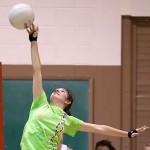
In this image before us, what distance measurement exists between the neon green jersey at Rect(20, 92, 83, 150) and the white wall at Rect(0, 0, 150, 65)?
151 cm

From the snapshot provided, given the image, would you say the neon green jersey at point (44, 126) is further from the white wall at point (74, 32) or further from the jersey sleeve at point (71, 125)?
the white wall at point (74, 32)

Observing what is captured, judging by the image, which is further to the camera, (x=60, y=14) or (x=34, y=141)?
(x=60, y=14)

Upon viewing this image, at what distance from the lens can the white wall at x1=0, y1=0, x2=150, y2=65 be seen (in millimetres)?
5820

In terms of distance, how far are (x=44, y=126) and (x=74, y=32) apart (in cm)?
181

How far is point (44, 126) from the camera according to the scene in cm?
425

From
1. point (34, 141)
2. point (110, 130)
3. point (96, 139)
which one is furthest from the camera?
point (96, 139)

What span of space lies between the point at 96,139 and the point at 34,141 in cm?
163

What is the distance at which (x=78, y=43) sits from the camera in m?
5.84

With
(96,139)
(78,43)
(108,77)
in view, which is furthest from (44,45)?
(96,139)

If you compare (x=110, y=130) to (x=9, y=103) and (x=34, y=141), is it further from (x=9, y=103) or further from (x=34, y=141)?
(x=9, y=103)

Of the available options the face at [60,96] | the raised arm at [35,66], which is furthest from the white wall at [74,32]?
the raised arm at [35,66]

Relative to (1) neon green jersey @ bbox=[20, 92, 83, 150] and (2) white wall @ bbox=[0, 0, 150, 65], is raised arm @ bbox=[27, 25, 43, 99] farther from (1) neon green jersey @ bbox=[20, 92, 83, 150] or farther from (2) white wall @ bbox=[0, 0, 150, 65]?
(2) white wall @ bbox=[0, 0, 150, 65]

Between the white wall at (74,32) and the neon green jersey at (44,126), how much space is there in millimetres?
1505

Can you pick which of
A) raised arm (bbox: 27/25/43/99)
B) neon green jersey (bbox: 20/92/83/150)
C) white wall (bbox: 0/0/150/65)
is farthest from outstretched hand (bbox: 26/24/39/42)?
white wall (bbox: 0/0/150/65)
